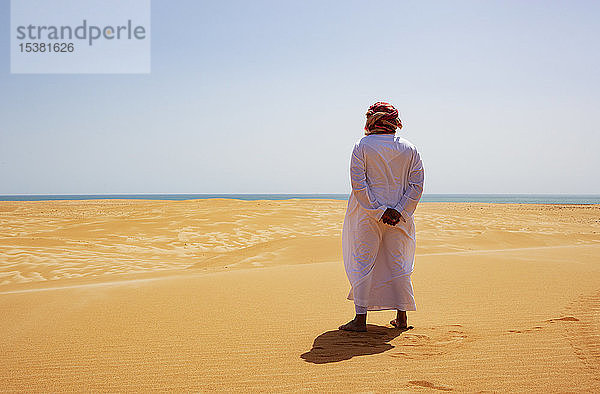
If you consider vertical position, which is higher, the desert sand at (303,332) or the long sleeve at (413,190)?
the long sleeve at (413,190)

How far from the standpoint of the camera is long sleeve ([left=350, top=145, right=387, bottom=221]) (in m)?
4.02

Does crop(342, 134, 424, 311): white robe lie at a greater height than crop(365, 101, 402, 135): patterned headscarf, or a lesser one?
lesser

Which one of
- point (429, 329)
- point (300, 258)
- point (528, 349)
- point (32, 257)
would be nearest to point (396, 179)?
point (429, 329)

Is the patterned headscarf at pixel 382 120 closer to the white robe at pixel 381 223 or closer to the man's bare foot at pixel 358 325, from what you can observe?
the white robe at pixel 381 223

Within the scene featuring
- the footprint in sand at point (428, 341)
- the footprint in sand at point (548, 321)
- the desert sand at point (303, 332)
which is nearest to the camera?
the desert sand at point (303, 332)

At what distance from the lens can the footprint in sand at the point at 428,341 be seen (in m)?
3.22

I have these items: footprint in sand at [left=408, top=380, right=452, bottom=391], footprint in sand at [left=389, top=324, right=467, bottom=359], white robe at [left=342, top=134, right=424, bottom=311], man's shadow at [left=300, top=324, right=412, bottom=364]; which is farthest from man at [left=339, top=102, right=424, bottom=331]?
footprint in sand at [left=408, top=380, right=452, bottom=391]

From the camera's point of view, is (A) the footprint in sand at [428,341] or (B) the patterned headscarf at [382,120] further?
(B) the patterned headscarf at [382,120]

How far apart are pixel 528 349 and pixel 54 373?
3372 millimetres

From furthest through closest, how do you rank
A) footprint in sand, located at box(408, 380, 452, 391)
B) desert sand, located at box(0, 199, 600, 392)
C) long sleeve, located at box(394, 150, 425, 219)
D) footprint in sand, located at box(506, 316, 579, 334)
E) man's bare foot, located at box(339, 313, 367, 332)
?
long sleeve, located at box(394, 150, 425, 219), man's bare foot, located at box(339, 313, 367, 332), footprint in sand, located at box(506, 316, 579, 334), desert sand, located at box(0, 199, 600, 392), footprint in sand, located at box(408, 380, 452, 391)

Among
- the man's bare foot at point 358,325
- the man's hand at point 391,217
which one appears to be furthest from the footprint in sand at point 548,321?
the man's hand at point 391,217

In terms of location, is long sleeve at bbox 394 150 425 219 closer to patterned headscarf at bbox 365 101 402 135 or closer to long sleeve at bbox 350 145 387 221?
long sleeve at bbox 350 145 387 221

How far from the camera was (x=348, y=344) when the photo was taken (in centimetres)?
357

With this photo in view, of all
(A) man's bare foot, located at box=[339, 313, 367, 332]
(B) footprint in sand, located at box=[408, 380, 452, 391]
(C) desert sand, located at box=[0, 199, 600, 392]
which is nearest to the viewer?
(B) footprint in sand, located at box=[408, 380, 452, 391]
